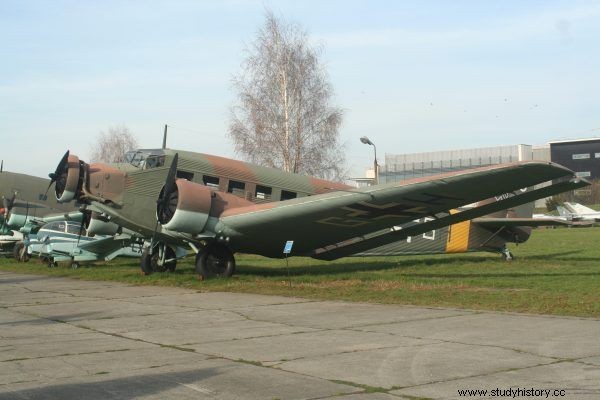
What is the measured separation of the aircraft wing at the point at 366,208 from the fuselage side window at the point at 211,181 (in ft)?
5.85

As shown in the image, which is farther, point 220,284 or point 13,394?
point 220,284

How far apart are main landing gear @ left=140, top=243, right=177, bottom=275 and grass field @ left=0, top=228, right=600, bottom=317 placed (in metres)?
0.53

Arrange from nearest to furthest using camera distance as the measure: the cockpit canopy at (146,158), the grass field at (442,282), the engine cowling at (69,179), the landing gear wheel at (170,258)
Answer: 1. the grass field at (442,282)
2. the engine cowling at (69,179)
3. the cockpit canopy at (146,158)
4. the landing gear wheel at (170,258)

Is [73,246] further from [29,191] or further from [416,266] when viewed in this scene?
[416,266]

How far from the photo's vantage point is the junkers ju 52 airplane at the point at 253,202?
1468cm

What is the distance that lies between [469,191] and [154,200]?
297 inches

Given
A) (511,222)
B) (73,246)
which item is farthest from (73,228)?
(511,222)

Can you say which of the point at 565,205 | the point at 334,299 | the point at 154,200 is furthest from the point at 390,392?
the point at 565,205

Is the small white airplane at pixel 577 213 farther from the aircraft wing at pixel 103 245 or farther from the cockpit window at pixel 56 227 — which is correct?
the cockpit window at pixel 56 227

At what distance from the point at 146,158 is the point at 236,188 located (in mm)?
2394

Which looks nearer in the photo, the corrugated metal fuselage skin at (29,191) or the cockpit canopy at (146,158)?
the cockpit canopy at (146,158)

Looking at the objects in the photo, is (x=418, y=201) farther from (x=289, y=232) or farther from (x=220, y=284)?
(x=220, y=284)

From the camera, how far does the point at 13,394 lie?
5699 mm

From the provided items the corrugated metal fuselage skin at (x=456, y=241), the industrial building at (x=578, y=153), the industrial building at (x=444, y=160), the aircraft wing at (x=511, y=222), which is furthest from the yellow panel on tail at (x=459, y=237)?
the industrial building at (x=578, y=153)
